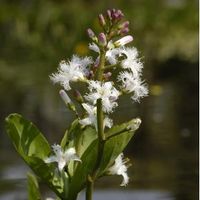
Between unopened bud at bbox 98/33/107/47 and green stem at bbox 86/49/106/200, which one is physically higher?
unopened bud at bbox 98/33/107/47

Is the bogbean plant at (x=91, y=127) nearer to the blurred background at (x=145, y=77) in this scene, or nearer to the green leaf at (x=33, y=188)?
the green leaf at (x=33, y=188)

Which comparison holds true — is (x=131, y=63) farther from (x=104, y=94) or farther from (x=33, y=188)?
(x=33, y=188)

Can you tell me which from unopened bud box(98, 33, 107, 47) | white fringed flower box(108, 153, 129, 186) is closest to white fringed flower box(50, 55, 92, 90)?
unopened bud box(98, 33, 107, 47)

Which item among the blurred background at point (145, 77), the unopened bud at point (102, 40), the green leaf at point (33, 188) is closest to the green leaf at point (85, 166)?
the green leaf at point (33, 188)

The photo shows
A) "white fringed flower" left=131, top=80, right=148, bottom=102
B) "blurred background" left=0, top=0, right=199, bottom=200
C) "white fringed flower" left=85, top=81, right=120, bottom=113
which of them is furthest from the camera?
"blurred background" left=0, top=0, right=199, bottom=200

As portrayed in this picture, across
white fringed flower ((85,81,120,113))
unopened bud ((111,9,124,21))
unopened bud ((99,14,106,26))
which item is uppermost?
unopened bud ((111,9,124,21))

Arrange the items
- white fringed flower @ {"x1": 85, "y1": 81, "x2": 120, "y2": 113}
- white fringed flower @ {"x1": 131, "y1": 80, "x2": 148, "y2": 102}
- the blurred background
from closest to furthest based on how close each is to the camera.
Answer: white fringed flower @ {"x1": 85, "y1": 81, "x2": 120, "y2": 113}, white fringed flower @ {"x1": 131, "y1": 80, "x2": 148, "y2": 102}, the blurred background

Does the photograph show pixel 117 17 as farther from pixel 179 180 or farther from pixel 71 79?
pixel 179 180

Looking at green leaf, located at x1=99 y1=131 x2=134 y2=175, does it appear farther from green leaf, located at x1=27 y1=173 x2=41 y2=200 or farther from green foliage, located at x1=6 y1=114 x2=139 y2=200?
green leaf, located at x1=27 y1=173 x2=41 y2=200
